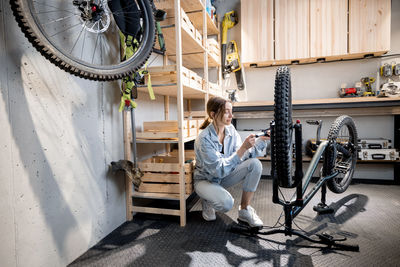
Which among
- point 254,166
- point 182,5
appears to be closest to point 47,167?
point 254,166

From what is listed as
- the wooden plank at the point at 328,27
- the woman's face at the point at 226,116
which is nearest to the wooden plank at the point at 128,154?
the woman's face at the point at 226,116

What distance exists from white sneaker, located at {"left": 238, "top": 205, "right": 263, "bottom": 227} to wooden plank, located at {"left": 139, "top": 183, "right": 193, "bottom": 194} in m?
0.43

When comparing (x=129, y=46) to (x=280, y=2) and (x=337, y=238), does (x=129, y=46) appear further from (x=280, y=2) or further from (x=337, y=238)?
(x=280, y=2)

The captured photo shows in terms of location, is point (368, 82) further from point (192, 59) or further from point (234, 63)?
point (192, 59)

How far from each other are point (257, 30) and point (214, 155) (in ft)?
7.08

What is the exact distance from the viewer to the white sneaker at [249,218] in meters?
1.66

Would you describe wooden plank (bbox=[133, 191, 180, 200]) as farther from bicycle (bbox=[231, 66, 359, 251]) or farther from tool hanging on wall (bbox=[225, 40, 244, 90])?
tool hanging on wall (bbox=[225, 40, 244, 90])

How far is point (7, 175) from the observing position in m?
1.01

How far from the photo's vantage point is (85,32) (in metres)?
1.46

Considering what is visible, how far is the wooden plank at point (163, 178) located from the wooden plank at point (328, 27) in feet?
7.38

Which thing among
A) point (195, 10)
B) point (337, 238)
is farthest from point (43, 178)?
point (195, 10)

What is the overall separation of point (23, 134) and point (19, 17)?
511mm

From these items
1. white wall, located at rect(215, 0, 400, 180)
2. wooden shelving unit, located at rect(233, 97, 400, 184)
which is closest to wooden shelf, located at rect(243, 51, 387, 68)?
white wall, located at rect(215, 0, 400, 180)

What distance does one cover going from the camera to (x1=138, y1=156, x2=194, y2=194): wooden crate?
71.6 inches
